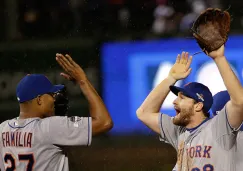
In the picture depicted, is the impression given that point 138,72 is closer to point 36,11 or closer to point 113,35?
point 113,35

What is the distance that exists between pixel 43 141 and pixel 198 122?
121 centimetres

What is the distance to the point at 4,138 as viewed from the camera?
5.50 metres

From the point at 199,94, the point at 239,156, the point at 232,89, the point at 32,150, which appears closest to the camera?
the point at 232,89

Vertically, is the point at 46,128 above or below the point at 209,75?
below

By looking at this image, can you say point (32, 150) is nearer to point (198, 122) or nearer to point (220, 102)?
point (198, 122)

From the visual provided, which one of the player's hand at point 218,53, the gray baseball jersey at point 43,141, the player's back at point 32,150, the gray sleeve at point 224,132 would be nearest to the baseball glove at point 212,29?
the player's hand at point 218,53

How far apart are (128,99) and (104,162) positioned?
5.48ft

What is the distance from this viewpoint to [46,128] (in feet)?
17.5

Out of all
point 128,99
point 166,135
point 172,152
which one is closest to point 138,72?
point 128,99

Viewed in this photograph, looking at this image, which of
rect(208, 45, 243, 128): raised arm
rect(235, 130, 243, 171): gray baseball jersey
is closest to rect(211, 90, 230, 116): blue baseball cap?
rect(235, 130, 243, 171): gray baseball jersey

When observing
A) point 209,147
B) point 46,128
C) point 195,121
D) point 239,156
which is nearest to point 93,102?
point 46,128

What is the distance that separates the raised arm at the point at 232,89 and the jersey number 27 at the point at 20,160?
1.55 meters

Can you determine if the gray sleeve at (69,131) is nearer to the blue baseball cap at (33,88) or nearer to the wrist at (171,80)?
the blue baseball cap at (33,88)

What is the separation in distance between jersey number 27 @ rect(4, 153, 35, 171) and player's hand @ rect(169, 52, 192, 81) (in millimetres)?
1394
